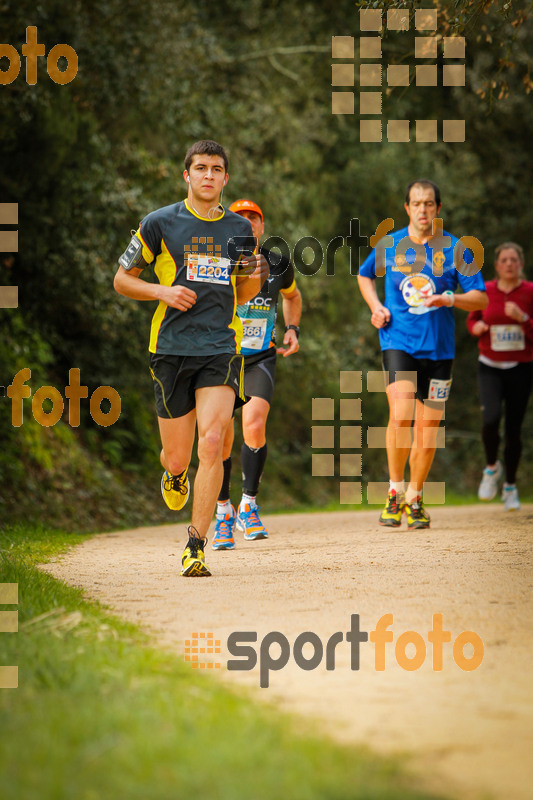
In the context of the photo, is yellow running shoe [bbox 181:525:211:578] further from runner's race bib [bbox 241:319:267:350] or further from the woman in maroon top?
the woman in maroon top

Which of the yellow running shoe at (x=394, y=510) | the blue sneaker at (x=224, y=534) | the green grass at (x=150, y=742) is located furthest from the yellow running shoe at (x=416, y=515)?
the green grass at (x=150, y=742)

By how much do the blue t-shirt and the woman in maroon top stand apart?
1.66 meters

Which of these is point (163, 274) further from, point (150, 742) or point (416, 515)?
point (150, 742)

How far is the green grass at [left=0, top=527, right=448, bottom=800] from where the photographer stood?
2.44 m

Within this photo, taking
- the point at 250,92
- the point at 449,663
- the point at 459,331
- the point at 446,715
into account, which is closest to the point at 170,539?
the point at 449,663

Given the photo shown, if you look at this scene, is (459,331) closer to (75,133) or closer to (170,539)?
(75,133)

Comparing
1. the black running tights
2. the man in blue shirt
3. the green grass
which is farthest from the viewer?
the black running tights

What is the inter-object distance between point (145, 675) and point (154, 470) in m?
11.5

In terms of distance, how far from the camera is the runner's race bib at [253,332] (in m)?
8.55

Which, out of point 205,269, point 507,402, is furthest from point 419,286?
point 205,269

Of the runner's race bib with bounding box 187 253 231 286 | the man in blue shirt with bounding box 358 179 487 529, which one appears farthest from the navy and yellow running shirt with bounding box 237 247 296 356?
the runner's race bib with bounding box 187 253 231 286

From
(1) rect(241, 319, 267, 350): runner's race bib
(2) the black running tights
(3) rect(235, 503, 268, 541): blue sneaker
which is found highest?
(1) rect(241, 319, 267, 350): runner's race bib

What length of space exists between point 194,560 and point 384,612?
1697 millimetres

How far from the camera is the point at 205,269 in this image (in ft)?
20.6
